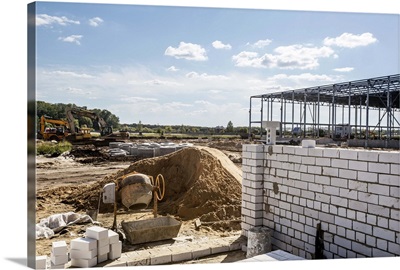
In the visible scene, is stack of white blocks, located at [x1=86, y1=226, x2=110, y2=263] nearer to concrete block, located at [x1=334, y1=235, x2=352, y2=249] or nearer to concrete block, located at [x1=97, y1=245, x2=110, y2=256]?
concrete block, located at [x1=97, y1=245, x2=110, y2=256]

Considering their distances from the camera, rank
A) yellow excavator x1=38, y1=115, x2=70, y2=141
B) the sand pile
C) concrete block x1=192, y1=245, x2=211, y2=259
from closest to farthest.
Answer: concrete block x1=192, y1=245, x2=211, y2=259 < the sand pile < yellow excavator x1=38, y1=115, x2=70, y2=141

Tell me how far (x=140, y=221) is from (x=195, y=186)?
3002 millimetres

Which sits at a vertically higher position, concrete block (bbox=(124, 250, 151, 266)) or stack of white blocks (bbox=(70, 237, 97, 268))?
stack of white blocks (bbox=(70, 237, 97, 268))

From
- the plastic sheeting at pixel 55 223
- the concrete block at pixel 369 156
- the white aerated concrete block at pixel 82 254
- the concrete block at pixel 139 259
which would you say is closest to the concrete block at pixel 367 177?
the concrete block at pixel 369 156

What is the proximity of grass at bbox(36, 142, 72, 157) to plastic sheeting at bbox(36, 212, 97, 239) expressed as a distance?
10.4 metres

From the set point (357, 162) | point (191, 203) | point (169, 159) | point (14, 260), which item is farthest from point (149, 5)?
point (169, 159)

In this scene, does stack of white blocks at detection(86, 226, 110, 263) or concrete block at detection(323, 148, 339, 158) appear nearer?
concrete block at detection(323, 148, 339, 158)

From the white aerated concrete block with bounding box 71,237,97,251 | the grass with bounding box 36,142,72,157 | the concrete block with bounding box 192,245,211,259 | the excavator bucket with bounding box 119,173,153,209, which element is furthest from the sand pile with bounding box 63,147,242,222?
the grass with bounding box 36,142,72,157

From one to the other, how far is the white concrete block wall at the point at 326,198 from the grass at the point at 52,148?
14.0 metres

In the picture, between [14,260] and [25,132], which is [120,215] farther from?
[25,132]

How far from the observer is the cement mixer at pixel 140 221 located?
677 cm

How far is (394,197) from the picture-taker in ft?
14.5

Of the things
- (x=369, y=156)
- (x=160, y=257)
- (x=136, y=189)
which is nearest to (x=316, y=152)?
(x=369, y=156)

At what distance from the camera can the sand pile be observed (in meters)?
9.28
